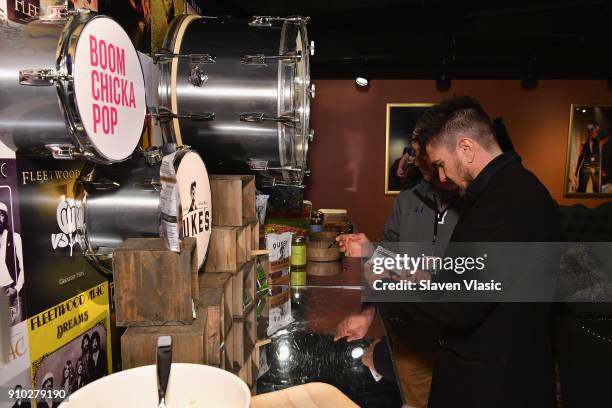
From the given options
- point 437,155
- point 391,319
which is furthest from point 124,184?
point 391,319

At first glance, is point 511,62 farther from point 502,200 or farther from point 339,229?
point 502,200

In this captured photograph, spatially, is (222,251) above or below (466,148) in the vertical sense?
below

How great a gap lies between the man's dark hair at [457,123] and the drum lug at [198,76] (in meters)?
1.08

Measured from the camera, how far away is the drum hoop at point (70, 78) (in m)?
0.83

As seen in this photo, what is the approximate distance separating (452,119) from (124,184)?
1414 millimetres

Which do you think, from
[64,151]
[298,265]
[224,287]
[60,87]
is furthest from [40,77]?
[298,265]

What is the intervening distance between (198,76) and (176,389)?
1015 mm

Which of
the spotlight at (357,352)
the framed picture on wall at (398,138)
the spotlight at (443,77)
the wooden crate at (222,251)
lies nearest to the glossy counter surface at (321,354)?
the spotlight at (357,352)

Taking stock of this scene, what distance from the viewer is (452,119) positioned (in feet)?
6.56

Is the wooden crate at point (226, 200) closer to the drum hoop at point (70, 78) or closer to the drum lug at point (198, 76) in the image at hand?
the drum lug at point (198, 76)

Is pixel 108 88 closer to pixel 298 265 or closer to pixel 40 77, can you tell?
pixel 40 77

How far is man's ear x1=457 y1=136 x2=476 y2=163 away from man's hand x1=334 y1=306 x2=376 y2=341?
818 millimetres

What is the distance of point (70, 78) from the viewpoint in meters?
0.83

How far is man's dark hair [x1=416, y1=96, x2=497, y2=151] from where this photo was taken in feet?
6.29
